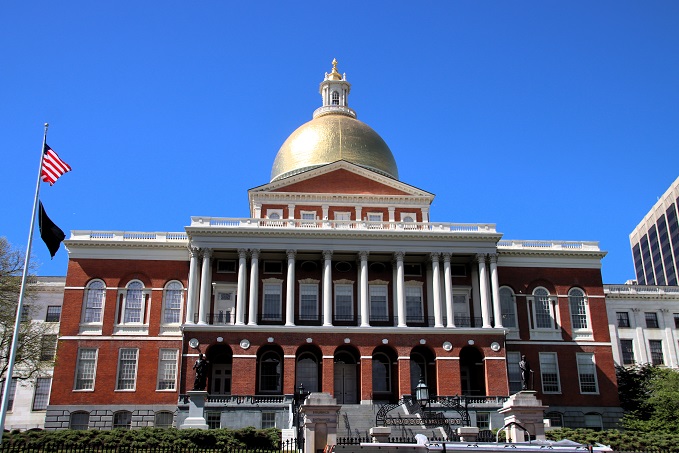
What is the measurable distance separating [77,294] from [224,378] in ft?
39.0

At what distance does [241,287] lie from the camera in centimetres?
5191

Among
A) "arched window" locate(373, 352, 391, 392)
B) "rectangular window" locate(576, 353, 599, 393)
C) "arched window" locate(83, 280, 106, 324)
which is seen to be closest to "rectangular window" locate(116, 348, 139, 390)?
"arched window" locate(83, 280, 106, 324)

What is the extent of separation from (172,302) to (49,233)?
24175 millimetres

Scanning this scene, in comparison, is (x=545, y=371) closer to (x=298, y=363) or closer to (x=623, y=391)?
(x=623, y=391)

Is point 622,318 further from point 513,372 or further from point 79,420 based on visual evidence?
point 79,420

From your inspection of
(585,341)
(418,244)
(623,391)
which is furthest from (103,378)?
(623,391)

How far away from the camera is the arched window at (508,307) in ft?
183

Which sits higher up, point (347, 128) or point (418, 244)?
point (347, 128)

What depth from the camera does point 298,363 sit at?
2101 inches

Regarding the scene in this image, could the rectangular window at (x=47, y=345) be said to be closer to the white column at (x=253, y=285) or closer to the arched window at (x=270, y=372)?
the white column at (x=253, y=285)

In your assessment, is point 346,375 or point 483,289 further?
point 346,375

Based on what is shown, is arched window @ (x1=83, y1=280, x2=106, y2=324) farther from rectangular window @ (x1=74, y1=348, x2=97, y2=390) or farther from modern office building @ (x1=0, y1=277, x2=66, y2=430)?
modern office building @ (x1=0, y1=277, x2=66, y2=430)

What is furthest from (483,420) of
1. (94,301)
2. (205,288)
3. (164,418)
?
(94,301)

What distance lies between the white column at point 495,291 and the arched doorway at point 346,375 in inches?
392
